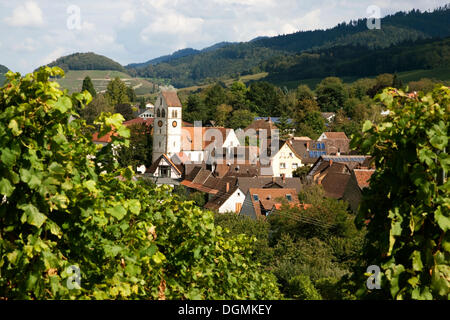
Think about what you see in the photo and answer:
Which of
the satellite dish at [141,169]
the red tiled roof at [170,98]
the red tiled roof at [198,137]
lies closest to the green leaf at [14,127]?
the satellite dish at [141,169]

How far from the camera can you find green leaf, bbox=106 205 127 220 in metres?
5.26

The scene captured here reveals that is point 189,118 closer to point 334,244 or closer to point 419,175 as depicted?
point 334,244

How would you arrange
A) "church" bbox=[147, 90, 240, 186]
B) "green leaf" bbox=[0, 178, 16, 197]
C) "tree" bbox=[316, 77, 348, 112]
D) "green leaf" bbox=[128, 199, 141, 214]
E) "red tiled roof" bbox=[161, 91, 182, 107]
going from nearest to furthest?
"green leaf" bbox=[0, 178, 16, 197] < "green leaf" bbox=[128, 199, 141, 214] < "church" bbox=[147, 90, 240, 186] < "red tiled roof" bbox=[161, 91, 182, 107] < "tree" bbox=[316, 77, 348, 112]

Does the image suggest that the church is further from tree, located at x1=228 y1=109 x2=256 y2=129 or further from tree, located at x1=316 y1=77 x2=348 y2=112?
tree, located at x1=316 y1=77 x2=348 y2=112

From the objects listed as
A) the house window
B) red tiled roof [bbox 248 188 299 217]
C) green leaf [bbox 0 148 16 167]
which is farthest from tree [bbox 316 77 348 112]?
green leaf [bbox 0 148 16 167]

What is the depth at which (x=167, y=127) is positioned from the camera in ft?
249

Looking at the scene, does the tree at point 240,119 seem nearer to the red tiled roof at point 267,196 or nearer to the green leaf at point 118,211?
the red tiled roof at point 267,196

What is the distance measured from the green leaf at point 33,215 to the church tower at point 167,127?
232ft

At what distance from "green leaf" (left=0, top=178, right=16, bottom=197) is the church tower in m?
70.8

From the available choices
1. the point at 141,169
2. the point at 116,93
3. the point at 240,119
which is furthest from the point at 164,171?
the point at 116,93

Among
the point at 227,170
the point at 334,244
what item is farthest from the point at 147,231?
the point at 227,170

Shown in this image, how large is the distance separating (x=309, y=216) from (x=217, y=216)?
27.3 ft
